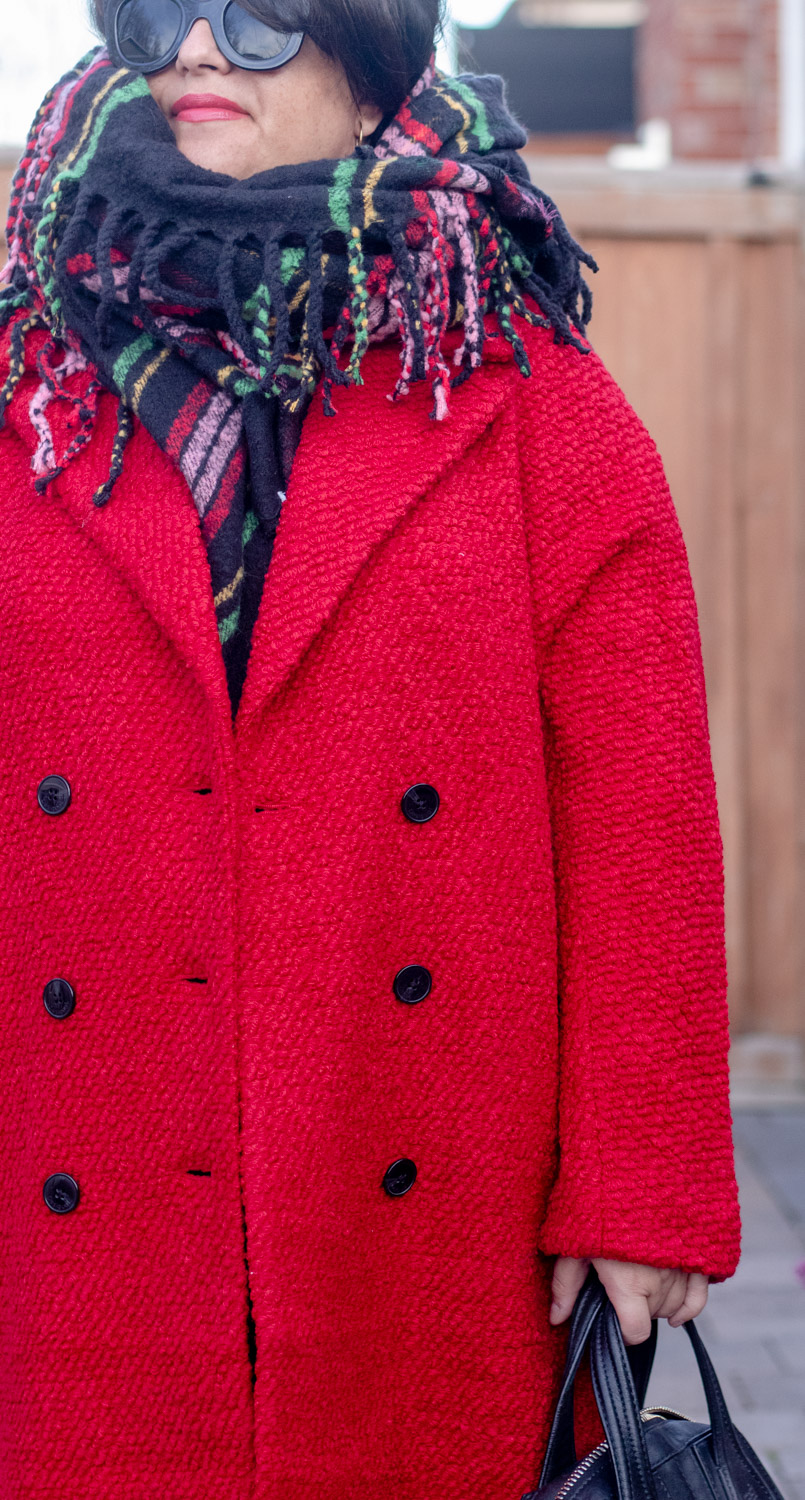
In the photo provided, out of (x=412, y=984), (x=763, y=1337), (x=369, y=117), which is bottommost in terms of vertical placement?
(x=763, y=1337)

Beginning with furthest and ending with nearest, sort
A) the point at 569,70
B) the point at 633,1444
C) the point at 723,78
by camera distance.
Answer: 1. the point at 569,70
2. the point at 723,78
3. the point at 633,1444

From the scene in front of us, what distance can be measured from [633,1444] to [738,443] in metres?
3.55

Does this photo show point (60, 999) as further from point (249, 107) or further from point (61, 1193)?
point (249, 107)

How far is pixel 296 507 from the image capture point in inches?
52.2

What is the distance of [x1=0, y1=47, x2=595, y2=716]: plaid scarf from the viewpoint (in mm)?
1315

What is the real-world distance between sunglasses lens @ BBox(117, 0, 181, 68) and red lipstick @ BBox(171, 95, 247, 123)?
6cm

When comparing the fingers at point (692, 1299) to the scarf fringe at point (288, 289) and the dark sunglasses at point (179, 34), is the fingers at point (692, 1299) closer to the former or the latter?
the scarf fringe at point (288, 289)

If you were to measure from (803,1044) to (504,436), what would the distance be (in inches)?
134

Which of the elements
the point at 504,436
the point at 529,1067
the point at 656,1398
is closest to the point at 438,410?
the point at 504,436

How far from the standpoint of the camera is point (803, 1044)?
4.34 m

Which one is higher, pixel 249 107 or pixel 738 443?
pixel 249 107

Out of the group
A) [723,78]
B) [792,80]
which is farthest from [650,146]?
[792,80]

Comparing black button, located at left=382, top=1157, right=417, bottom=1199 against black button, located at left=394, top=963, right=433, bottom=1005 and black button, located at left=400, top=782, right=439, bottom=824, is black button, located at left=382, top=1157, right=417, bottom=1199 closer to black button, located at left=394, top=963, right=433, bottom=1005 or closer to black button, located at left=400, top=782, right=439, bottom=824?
black button, located at left=394, top=963, right=433, bottom=1005

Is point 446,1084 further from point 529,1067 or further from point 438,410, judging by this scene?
point 438,410
